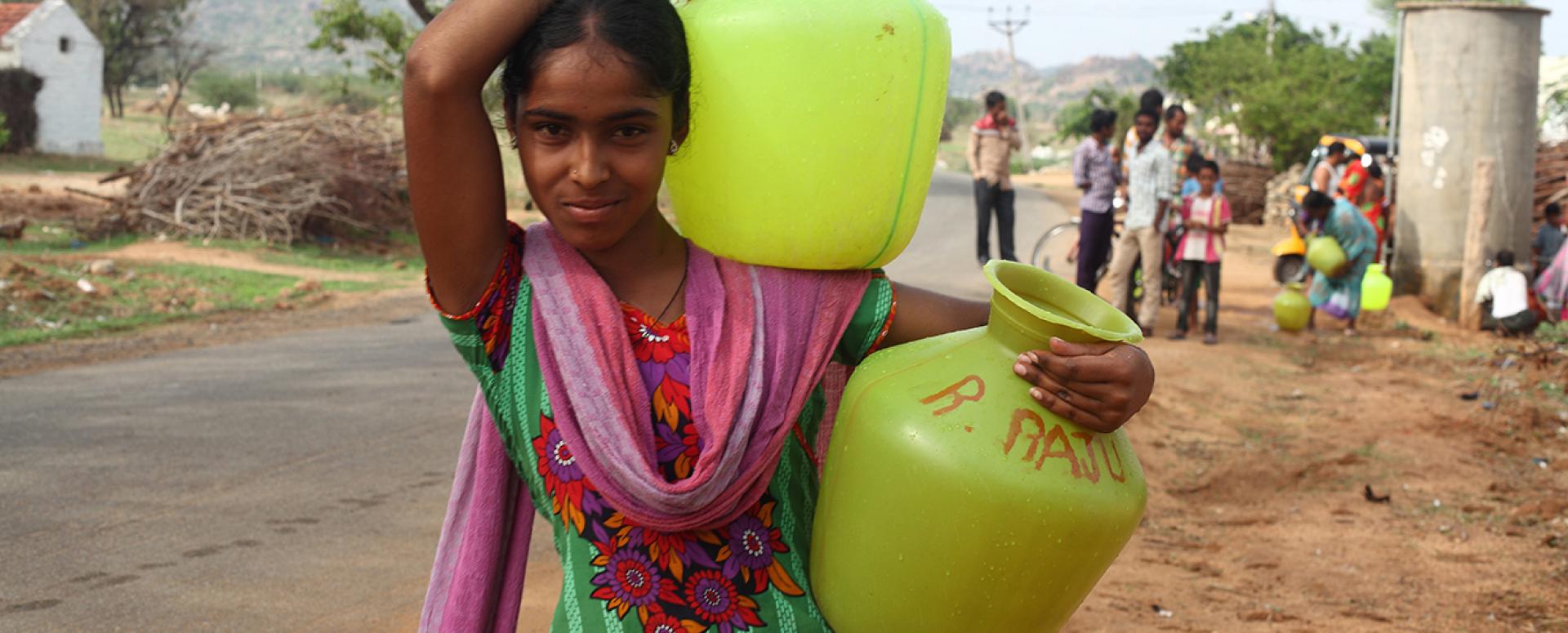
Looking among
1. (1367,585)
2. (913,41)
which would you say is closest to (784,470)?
(913,41)

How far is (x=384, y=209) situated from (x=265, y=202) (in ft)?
7.28

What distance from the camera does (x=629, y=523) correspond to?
1.53 metres

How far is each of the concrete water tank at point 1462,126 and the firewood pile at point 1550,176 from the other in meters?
3.24

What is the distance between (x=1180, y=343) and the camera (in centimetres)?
913

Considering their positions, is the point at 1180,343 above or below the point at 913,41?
below

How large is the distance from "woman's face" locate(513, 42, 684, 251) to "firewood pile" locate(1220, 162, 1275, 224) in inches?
825

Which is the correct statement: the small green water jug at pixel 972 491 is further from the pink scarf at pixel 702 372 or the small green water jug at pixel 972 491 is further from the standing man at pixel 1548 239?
the standing man at pixel 1548 239

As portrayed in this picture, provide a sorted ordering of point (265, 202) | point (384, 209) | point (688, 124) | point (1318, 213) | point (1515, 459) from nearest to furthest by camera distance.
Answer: point (688, 124), point (1515, 459), point (1318, 213), point (265, 202), point (384, 209)

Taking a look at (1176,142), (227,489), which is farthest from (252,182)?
(227,489)

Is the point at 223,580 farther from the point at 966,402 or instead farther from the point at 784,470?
the point at 966,402

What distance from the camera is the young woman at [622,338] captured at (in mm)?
1422

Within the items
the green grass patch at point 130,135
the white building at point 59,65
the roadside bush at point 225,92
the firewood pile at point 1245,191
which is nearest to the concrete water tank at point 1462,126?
the firewood pile at point 1245,191

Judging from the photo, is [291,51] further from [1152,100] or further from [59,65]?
[1152,100]

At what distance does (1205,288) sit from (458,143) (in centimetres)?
829
